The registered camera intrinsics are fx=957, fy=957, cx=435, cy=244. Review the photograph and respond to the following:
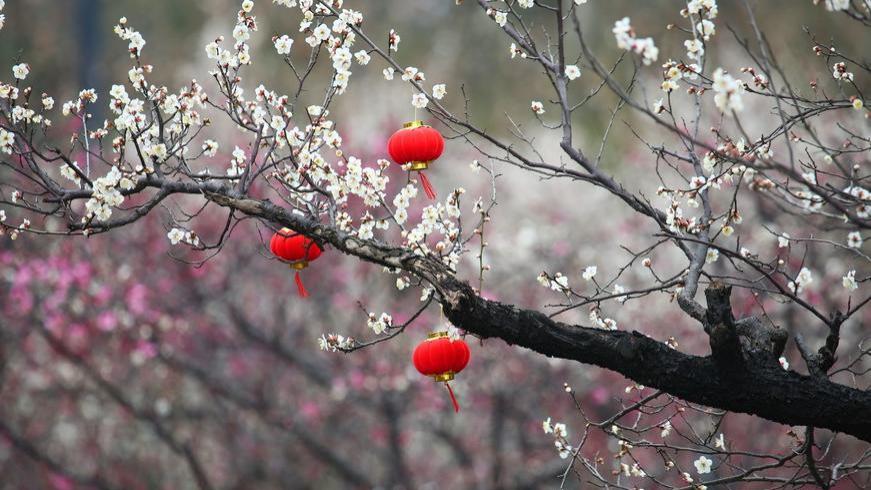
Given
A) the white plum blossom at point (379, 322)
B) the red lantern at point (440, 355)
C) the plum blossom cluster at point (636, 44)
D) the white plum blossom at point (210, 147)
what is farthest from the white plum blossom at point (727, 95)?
the white plum blossom at point (210, 147)

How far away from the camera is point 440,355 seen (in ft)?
12.1

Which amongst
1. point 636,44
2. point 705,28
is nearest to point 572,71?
point 705,28

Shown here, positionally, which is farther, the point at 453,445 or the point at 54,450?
the point at 54,450

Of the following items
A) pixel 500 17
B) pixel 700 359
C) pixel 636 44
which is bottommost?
pixel 700 359

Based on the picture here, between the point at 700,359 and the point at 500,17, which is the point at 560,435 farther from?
→ the point at 500,17

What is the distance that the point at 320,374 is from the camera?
888cm

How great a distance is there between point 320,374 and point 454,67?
10.6 m

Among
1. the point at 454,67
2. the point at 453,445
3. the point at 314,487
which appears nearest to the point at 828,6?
the point at 453,445

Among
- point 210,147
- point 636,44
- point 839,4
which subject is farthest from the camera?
point 210,147

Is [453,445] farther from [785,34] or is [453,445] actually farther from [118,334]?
[785,34]

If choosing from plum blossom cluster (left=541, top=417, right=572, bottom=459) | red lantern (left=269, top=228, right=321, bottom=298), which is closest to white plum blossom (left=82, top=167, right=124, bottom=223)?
red lantern (left=269, top=228, right=321, bottom=298)

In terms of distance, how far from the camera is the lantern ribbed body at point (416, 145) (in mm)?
3775

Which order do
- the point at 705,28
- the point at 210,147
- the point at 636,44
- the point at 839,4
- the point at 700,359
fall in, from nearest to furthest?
the point at 636,44 < the point at 839,4 < the point at 700,359 < the point at 705,28 < the point at 210,147

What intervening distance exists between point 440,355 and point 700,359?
3.17 feet
